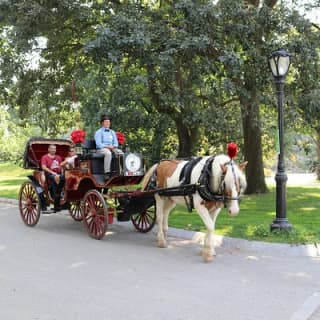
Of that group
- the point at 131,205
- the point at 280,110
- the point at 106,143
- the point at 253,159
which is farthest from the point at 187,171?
the point at 253,159

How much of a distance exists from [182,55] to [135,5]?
2707 mm

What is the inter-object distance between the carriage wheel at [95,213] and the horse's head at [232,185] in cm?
271

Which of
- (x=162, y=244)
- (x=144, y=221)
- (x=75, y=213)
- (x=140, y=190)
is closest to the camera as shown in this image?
(x=162, y=244)

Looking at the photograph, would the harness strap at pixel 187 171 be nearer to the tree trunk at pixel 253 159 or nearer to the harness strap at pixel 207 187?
the harness strap at pixel 207 187

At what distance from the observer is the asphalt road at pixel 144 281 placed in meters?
5.44

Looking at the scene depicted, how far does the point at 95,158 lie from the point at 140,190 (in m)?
1.25

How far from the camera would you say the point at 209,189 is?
812 cm

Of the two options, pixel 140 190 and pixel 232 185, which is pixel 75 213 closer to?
pixel 140 190

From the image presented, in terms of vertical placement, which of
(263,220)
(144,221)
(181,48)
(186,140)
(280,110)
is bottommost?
(263,220)

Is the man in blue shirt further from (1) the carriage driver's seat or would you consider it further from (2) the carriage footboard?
(2) the carriage footboard

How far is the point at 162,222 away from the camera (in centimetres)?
929

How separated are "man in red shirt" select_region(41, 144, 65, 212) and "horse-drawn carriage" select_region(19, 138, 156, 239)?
0.16 metres

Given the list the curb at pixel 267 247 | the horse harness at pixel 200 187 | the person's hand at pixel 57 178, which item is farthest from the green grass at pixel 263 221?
the person's hand at pixel 57 178

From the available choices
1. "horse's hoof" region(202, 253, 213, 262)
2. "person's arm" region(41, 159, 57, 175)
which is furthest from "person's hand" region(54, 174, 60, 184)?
"horse's hoof" region(202, 253, 213, 262)
